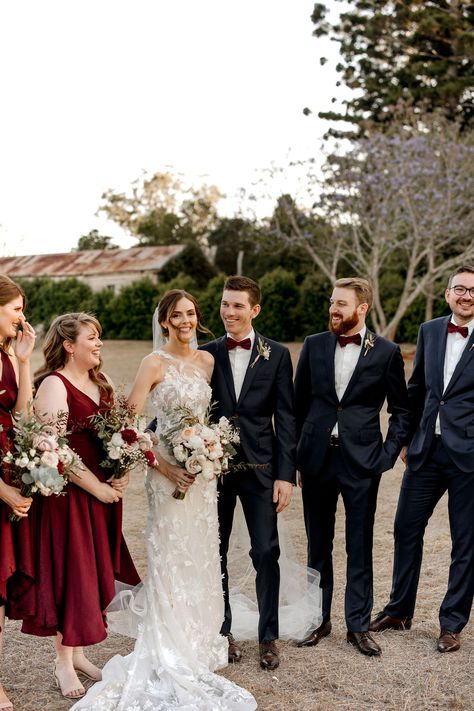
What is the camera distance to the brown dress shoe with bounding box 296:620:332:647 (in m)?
4.91

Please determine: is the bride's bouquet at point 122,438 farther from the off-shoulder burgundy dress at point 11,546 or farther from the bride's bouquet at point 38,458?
the off-shoulder burgundy dress at point 11,546

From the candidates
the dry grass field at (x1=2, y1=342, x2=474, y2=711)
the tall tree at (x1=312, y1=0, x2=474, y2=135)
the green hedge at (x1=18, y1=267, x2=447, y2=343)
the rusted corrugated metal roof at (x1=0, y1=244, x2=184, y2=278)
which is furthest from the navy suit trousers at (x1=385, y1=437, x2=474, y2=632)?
the rusted corrugated metal roof at (x1=0, y1=244, x2=184, y2=278)

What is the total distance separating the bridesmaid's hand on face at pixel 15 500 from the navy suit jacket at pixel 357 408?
1786 mm

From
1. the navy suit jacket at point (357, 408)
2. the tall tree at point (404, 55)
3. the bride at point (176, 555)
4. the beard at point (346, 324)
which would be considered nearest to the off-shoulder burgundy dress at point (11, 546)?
the bride at point (176, 555)

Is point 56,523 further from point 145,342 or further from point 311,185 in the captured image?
point 145,342

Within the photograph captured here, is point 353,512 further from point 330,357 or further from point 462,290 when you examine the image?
point 462,290

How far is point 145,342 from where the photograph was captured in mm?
32031

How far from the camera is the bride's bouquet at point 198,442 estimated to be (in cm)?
402

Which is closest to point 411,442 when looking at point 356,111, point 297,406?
point 297,406

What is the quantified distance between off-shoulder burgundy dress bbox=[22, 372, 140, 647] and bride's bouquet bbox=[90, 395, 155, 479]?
4.3 inches

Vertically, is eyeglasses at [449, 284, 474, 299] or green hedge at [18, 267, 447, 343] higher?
eyeglasses at [449, 284, 474, 299]

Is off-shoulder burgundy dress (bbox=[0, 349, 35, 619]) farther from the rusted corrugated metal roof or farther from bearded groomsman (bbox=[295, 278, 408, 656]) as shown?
the rusted corrugated metal roof

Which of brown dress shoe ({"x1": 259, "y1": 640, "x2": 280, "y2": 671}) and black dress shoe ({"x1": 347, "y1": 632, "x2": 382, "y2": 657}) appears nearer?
brown dress shoe ({"x1": 259, "y1": 640, "x2": 280, "y2": 671})

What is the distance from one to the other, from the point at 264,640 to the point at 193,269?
3215cm
